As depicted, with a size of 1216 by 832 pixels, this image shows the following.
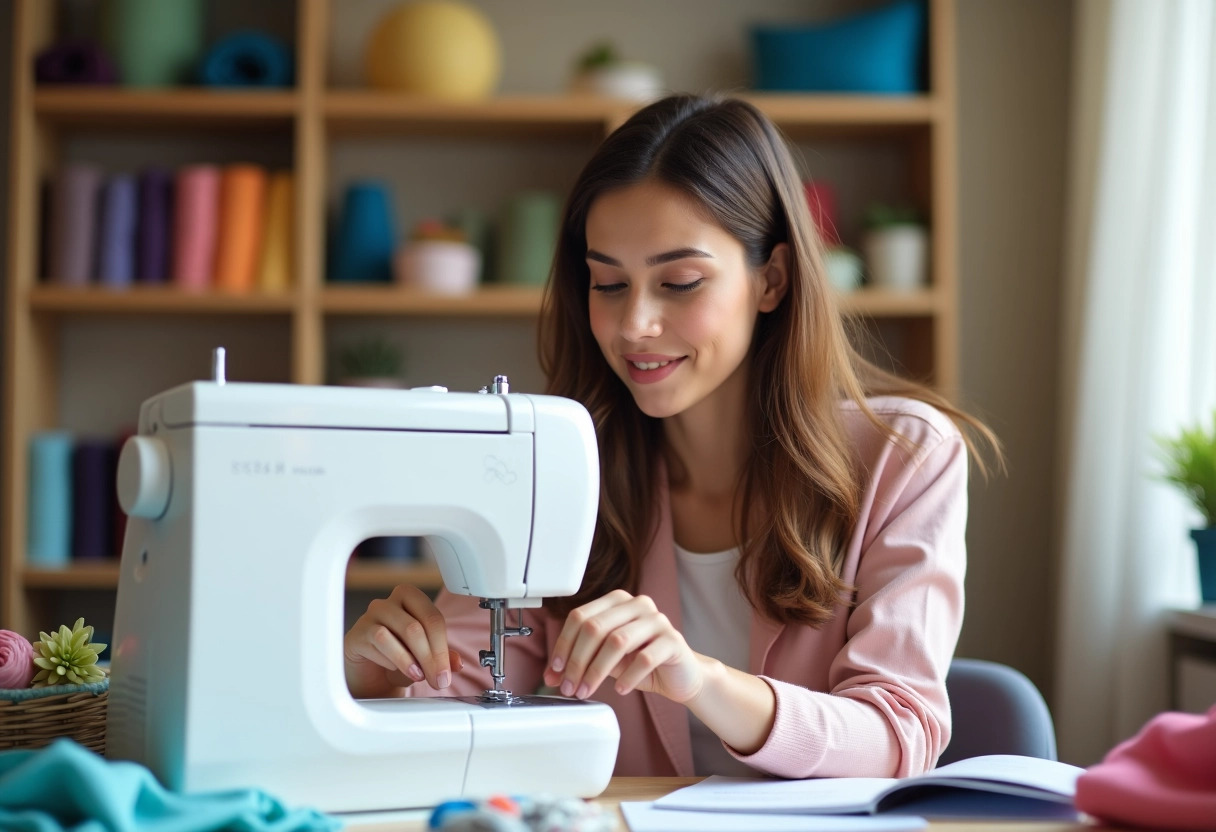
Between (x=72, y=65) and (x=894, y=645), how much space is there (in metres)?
2.44

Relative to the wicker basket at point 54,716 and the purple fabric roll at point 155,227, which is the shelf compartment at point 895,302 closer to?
the purple fabric roll at point 155,227

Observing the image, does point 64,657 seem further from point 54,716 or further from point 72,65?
point 72,65

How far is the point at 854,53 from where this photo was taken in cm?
287

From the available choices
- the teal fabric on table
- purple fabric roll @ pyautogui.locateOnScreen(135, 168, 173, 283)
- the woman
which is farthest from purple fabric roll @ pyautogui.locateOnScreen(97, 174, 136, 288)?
the teal fabric on table

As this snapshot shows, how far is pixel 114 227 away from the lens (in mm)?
2867

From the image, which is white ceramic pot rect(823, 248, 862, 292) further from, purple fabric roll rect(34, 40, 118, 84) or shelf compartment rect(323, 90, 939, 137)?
purple fabric roll rect(34, 40, 118, 84)

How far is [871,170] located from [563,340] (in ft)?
5.60

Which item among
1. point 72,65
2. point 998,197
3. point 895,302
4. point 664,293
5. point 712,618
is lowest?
point 712,618

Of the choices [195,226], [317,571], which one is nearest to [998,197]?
[195,226]

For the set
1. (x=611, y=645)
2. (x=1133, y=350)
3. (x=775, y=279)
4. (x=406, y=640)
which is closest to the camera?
(x=611, y=645)

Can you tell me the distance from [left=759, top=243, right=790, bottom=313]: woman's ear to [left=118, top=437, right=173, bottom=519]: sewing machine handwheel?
0.85 metres

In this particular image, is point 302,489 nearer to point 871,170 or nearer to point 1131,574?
point 1131,574

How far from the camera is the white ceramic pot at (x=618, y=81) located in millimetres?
2869

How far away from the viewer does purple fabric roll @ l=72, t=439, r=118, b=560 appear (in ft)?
9.34
